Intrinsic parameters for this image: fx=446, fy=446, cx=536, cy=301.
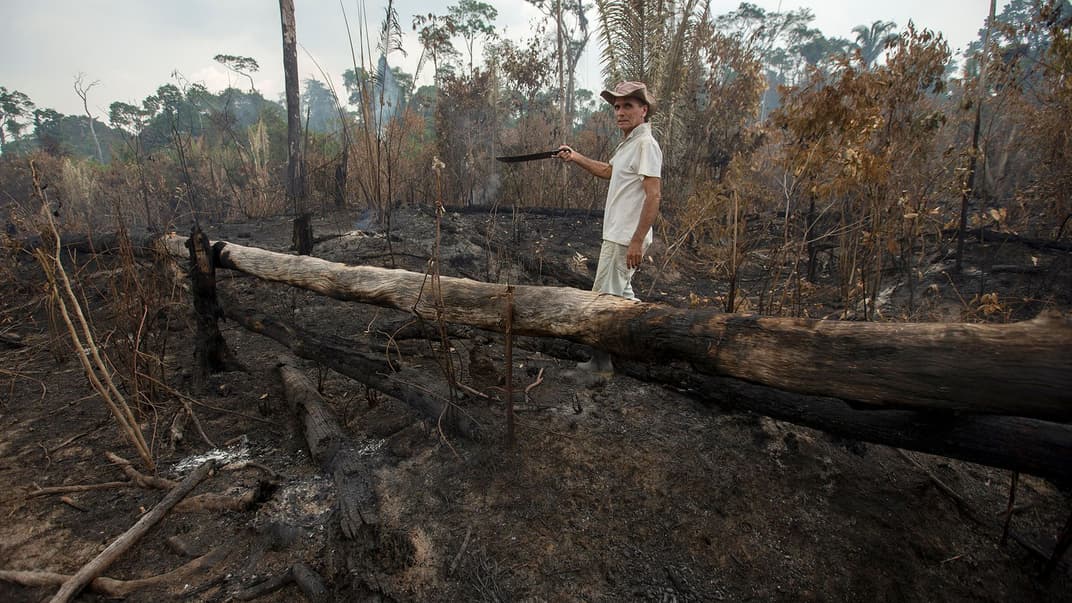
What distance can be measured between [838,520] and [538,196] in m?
7.94

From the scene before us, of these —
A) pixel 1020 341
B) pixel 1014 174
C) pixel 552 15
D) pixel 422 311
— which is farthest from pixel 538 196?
pixel 1014 174

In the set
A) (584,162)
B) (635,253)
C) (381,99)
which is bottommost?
(635,253)

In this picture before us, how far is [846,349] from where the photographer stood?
126 cm

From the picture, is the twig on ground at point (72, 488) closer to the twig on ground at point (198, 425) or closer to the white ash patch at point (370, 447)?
the twig on ground at point (198, 425)

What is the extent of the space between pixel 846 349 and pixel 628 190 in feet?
5.98

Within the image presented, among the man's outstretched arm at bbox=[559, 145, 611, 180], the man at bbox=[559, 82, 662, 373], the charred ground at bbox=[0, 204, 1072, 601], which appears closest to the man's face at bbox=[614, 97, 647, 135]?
the man at bbox=[559, 82, 662, 373]

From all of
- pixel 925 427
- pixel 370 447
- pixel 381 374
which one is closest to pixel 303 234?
pixel 381 374

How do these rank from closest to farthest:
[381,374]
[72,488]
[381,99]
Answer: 1. [72,488]
2. [381,374]
3. [381,99]

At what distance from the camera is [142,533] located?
1.88 metres

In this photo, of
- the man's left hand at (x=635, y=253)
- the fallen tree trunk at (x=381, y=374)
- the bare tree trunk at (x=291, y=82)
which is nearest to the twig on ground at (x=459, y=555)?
the fallen tree trunk at (x=381, y=374)

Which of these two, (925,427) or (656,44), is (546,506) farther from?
(656,44)

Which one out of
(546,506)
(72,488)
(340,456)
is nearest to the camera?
(546,506)

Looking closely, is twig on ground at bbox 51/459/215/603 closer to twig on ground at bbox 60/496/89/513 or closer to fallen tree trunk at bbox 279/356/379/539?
twig on ground at bbox 60/496/89/513

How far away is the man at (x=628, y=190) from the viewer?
2697 mm
